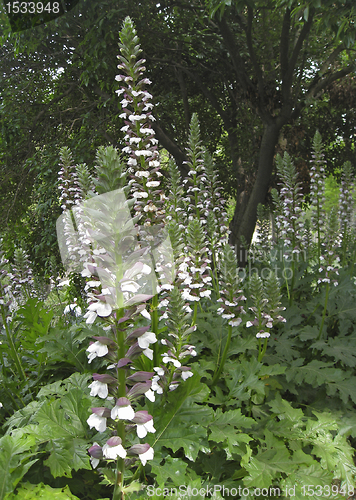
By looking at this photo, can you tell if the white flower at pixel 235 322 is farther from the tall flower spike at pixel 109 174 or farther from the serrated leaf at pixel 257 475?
the tall flower spike at pixel 109 174

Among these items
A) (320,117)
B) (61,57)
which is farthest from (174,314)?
(320,117)

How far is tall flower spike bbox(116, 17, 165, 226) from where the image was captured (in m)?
2.91

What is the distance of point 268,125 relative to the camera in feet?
24.8

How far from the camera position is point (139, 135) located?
2947 millimetres

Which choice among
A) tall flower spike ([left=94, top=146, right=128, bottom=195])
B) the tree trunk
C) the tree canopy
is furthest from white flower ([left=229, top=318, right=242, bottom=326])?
the tree canopy

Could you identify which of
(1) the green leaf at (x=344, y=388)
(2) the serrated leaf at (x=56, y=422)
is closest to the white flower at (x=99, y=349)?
(2) the serrated leaf at (x=56, y=422)

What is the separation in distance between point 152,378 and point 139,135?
1932mm

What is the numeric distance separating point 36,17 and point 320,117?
24.7 ft

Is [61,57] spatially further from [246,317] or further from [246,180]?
[246,317]

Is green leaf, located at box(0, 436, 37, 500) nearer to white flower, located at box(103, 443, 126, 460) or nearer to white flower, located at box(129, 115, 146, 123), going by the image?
white flower, located at box(103, 443, 126, 460)

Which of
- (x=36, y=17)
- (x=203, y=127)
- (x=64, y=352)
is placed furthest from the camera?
(x=203, y=127)

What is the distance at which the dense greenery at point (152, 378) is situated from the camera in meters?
1.58

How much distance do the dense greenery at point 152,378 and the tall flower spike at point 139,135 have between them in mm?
12

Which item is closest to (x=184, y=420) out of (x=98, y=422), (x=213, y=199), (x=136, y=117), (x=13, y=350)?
(x=98, y=422)
